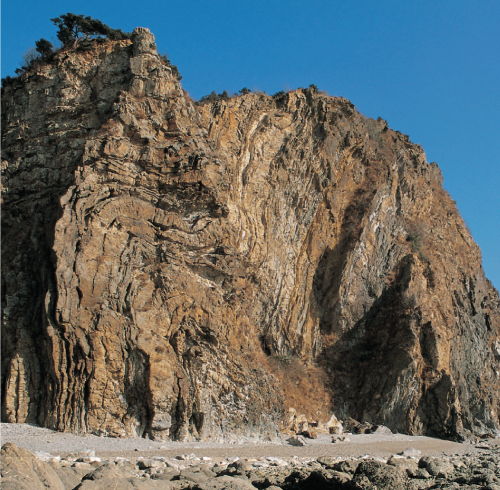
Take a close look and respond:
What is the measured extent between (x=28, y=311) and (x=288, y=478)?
35.6 feet

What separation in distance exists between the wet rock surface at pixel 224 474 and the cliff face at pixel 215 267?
13.1ft

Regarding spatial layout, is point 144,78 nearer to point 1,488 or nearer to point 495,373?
point 1,488

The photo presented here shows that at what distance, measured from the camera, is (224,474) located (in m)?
10.2

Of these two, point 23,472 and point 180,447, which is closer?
point 23,472

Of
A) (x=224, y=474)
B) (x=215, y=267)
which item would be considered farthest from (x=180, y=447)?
(x=215, y=267)

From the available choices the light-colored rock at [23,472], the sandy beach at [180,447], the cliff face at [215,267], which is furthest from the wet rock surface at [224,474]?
the cliff face at [215,267]

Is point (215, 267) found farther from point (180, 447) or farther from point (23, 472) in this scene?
point (23, 472)

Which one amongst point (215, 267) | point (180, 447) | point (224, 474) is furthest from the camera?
point (215, 267)

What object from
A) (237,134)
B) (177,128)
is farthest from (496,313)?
(177,128)

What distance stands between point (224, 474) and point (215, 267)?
8690 mm

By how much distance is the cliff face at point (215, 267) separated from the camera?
15383 mm

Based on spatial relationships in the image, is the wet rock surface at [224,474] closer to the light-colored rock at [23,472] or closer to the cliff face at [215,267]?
Answer: the light-colored rock at [23,472]

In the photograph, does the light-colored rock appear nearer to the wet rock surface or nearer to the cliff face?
the wet rock surface

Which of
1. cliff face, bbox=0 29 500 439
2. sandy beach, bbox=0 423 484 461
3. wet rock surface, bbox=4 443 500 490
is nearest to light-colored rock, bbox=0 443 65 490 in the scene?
wet rock surface, bbox=4 443 500 490
